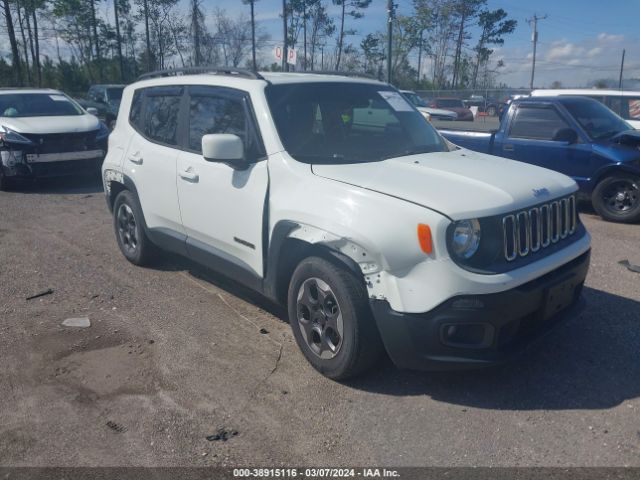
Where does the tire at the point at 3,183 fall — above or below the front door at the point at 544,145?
below

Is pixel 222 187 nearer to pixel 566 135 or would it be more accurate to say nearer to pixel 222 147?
pixel 222 147

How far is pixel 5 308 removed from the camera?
5.02 meters

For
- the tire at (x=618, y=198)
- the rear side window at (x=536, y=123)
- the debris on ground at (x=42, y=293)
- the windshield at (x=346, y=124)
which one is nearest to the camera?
the windshield at (x=346, y=124)

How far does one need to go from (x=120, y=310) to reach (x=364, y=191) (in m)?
2.65

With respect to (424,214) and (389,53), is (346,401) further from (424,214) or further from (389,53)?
(389,53)

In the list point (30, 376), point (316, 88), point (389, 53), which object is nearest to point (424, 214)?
point (316, 88)

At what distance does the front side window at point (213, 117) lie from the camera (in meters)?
4.38

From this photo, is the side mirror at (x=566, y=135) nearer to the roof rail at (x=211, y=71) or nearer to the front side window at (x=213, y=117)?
the roof rail at (x=211, y=71)

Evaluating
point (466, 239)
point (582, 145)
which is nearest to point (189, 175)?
point (466, 239)

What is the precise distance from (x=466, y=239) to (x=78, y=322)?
3.23 meters

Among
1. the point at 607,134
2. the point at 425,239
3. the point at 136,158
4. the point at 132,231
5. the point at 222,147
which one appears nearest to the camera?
the point at 425,239

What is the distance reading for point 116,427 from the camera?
10.8ft

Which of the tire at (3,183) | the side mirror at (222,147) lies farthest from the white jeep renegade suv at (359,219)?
the tire at (3,183)

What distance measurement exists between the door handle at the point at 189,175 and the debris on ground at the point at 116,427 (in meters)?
2.01
